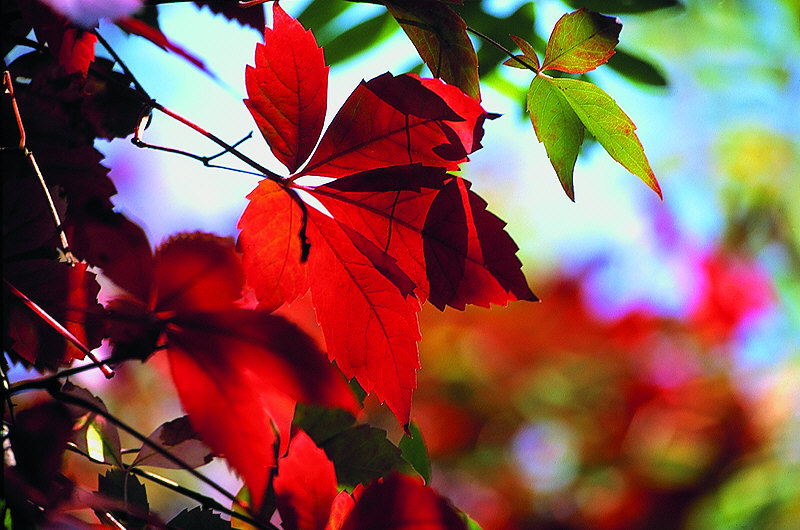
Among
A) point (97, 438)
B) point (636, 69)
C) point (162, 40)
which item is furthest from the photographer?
point (636, 69)

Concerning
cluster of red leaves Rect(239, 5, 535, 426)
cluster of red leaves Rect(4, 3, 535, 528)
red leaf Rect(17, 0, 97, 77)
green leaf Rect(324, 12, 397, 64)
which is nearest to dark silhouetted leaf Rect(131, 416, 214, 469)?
cluster of red leaves Rect(4, 3, 535, 528)

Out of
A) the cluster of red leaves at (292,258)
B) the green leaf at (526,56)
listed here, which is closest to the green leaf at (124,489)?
the cluster of red leaves at (292,258)

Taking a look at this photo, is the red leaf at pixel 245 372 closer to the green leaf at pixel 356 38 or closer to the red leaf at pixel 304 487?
the red leaf at pixel 304 487

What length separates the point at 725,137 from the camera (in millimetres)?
2887

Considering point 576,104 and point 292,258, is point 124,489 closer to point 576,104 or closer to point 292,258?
point 292,258

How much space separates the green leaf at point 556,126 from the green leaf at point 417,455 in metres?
0.23

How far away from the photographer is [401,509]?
1.10 ft

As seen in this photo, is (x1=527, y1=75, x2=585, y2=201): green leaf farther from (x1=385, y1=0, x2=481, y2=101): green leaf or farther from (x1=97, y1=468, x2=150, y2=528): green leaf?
(x1=97, y1=468, x2=150, y2=528): green leaf

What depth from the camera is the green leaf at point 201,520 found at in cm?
35

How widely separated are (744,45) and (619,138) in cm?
265

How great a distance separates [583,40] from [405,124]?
0.37 feet

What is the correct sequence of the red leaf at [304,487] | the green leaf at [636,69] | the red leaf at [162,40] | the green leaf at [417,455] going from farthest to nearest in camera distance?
the green leaf at [636,69] < the green leaf at [417,455] < the red leaf at [304,487] < the red leaf at [162,40]

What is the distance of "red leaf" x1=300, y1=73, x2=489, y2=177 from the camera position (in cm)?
34

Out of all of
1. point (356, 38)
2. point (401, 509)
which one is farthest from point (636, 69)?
point (401, 509)
